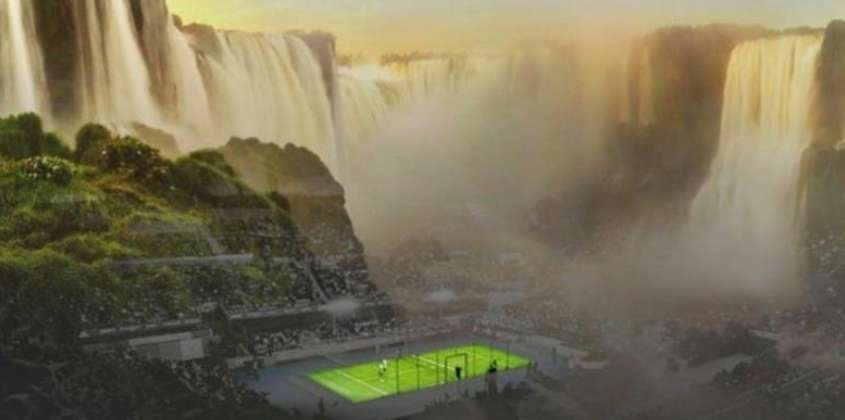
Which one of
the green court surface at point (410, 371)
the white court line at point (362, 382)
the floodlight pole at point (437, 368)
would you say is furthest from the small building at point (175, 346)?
the floodlight pole at point (437, 368)

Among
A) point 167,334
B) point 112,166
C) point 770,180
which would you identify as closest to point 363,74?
point 112,166

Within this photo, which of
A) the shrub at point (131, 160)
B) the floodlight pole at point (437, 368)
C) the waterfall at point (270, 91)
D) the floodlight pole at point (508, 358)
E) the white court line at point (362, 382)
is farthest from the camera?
the floodlight pole at point (508, 358)

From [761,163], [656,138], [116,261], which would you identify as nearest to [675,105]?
[656,138]

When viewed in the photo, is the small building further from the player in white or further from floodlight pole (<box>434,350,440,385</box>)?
floodlight pole (<box>434,350,440,385</box>)

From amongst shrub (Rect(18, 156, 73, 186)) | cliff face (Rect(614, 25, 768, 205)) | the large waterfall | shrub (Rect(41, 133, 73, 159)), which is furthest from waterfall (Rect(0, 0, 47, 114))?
cliff face (Rect(614, 25, 768, 205))

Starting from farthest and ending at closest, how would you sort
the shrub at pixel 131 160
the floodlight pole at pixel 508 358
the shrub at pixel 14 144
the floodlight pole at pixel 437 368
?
1. the floodlight pole at pixel 508 358
2. the floodlight pole at pixel 437 368
3. the shrub at pixel 131 160
4. the shrub at pixel 14 144

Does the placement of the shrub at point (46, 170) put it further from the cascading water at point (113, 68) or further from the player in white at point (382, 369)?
the player in white at point (382, 369)
